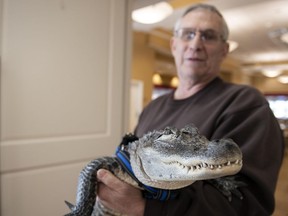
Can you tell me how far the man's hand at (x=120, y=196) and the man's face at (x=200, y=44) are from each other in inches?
25.3

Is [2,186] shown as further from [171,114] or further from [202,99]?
[202,99]

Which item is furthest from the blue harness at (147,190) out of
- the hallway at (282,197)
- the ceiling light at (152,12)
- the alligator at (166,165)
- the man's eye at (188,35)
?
the hallway at (282,197)

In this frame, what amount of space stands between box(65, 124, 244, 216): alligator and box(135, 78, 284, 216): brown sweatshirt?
0.04m

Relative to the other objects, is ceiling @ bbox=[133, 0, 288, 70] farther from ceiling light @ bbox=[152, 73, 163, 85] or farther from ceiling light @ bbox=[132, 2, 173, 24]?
ceiling light @ bbox=[152, 73, 163, 85]

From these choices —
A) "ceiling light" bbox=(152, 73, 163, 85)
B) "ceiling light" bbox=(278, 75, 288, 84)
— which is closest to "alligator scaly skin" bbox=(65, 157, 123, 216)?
"ceiling light" bbox=(152, 73, 163, 85)

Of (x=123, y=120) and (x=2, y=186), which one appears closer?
(x=2, y=186)

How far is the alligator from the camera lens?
608mm

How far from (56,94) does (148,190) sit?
1.08 m

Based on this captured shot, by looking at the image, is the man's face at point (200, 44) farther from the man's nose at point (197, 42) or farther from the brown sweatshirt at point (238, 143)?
the brown sweatshirt at point (238, 143)

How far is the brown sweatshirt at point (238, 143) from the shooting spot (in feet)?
2.72

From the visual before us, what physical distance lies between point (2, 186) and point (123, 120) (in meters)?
1.00

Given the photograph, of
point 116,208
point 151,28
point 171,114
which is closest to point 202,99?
point 171,114

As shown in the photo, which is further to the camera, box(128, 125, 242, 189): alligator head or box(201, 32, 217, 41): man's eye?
box(201, 32, 217, 41): man's eye

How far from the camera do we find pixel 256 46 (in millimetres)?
7250
